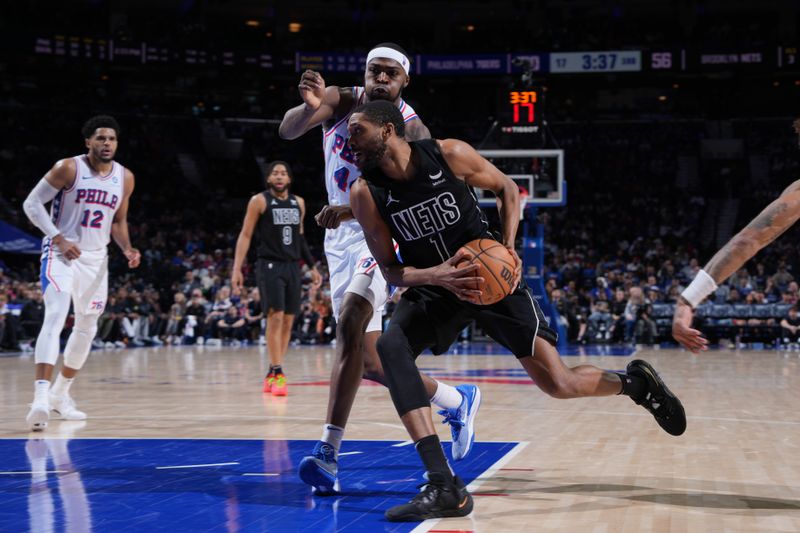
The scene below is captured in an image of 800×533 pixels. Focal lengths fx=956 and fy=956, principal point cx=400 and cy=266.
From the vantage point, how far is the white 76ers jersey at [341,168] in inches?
205

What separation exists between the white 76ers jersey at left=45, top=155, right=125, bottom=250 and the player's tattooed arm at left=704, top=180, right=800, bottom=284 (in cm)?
509

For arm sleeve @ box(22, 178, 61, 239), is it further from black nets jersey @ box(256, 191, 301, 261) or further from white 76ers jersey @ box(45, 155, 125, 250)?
black nets jersey @ box(256, 191, 301, 261)

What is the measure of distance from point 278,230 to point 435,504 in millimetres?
6525

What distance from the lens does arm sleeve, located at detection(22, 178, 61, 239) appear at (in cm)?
704

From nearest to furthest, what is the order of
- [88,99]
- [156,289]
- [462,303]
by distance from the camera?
[462,303] < [156,289] < [88,99]

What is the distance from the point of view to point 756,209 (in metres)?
30.4

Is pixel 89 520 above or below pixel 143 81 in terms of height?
below

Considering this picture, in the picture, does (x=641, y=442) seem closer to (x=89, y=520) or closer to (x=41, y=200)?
(x=89, y=520)

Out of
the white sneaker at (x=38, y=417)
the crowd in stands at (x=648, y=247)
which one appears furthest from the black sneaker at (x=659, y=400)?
the crowd in stands at (x=648, y=247)

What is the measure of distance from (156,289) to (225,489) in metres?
20.8

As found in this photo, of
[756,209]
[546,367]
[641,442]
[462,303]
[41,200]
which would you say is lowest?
[641,442]

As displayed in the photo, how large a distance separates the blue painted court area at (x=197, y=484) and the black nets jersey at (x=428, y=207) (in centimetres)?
Result: 115

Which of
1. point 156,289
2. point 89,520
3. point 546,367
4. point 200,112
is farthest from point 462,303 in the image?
point 200,112

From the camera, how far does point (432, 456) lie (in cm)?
399
